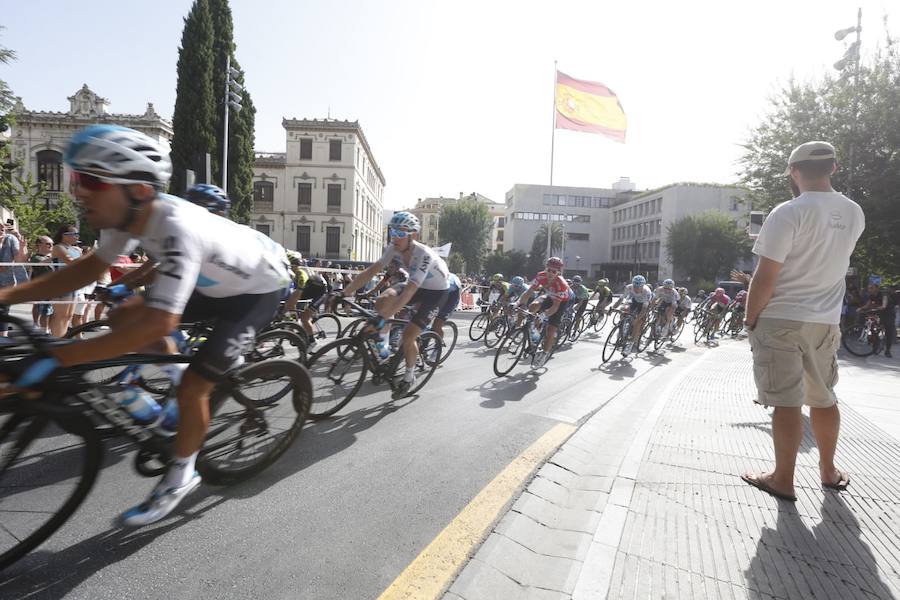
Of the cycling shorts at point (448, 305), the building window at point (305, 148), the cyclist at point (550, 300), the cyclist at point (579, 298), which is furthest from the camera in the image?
the building window at point (305, 148)

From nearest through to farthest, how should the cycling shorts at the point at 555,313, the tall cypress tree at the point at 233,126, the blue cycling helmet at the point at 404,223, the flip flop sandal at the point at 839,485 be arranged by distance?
the flip flop sandal at the point at 839,485 → the blue cycling helmet at the point at 404,223 → the cycling shorts at the point at 555,313 → the tall cypress tree at the point at 233,126

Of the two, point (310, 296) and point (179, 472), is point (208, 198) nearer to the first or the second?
point (310, 296)

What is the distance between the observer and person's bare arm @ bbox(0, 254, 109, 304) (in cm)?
229

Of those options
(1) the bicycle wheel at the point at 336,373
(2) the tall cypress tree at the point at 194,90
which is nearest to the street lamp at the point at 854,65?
(1) the bicycle wheel at the point at 336,373

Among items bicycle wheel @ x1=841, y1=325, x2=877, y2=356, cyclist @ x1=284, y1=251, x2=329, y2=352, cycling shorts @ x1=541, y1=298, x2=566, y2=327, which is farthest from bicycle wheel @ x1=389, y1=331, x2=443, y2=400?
bicycle wheel @ x1=841, y1=325, x2=877, y2=356

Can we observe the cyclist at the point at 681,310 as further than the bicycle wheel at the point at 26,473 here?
Yes

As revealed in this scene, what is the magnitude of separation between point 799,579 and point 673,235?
202 feet

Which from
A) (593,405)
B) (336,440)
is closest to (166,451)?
(336,440)

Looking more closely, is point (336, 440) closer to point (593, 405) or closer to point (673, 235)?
point (593, 405)

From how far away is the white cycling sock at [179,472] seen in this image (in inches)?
97.7

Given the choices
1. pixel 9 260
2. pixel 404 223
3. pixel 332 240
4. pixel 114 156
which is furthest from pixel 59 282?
pixel 332 240

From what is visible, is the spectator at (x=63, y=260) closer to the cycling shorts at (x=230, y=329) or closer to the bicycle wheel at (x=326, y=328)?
the bicycle wheel at (x=326, y=328)

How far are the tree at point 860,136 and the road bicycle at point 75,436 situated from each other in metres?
18.2

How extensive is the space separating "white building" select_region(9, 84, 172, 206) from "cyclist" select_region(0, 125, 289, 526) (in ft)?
140
